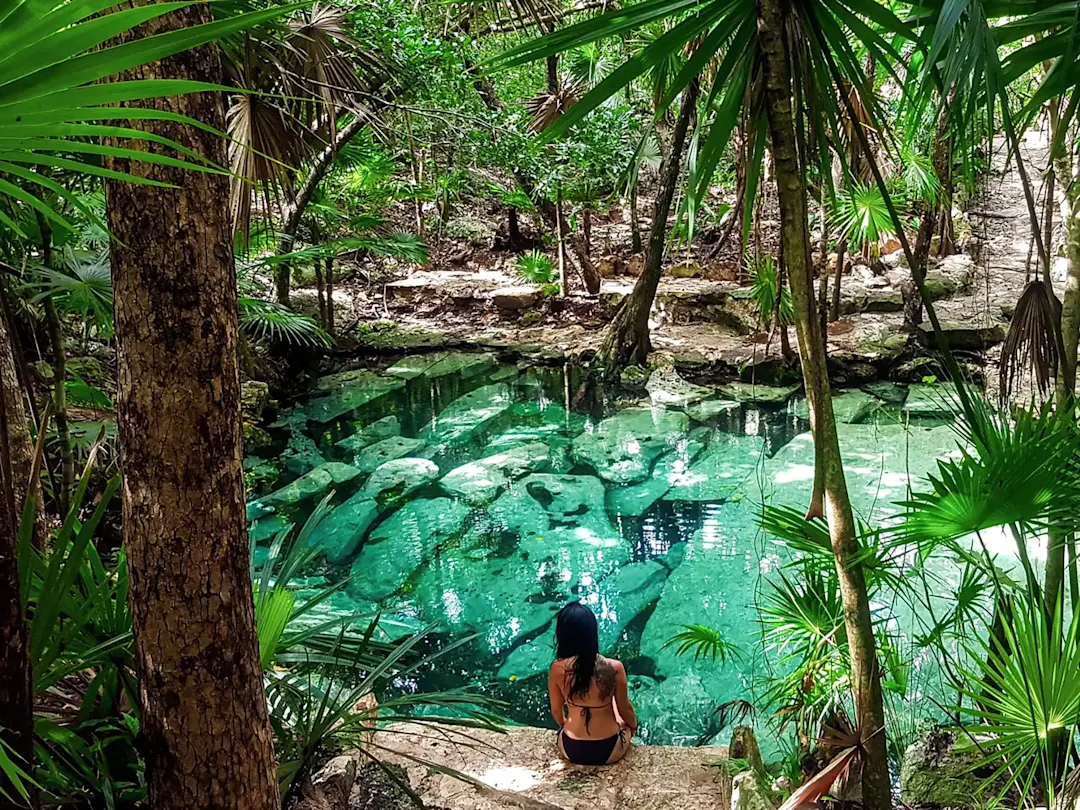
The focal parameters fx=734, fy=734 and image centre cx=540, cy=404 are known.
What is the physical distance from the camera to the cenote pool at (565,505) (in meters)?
4.27

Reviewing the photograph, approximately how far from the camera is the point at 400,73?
18.8 feet

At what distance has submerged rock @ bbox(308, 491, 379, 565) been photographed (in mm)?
5492

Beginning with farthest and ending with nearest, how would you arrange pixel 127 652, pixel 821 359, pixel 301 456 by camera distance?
1. pixel 301 456
2. pixel 821 359
3. pixel 127 652

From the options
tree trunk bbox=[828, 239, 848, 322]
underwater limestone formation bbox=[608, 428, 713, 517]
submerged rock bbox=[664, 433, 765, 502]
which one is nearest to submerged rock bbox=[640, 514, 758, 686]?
submerged rock bbox=[664, 433, 765, 502]

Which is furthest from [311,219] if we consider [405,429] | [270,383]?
[405,429]

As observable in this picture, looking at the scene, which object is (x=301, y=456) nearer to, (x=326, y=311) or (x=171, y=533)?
(x=326, y=311)

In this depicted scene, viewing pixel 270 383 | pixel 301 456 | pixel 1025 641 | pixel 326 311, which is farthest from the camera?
pixel 326 311

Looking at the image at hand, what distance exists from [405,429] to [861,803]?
658cm

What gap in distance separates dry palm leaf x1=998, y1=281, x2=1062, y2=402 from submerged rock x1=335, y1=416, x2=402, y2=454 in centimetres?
616

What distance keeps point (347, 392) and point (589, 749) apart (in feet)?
23.1

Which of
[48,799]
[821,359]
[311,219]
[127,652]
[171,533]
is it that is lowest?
[48,799]

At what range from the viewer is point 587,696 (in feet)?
9.00

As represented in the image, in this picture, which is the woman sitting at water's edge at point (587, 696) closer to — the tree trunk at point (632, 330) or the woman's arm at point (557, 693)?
the woman's arm at point (557, 693)

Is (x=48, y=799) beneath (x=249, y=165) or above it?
beneath
